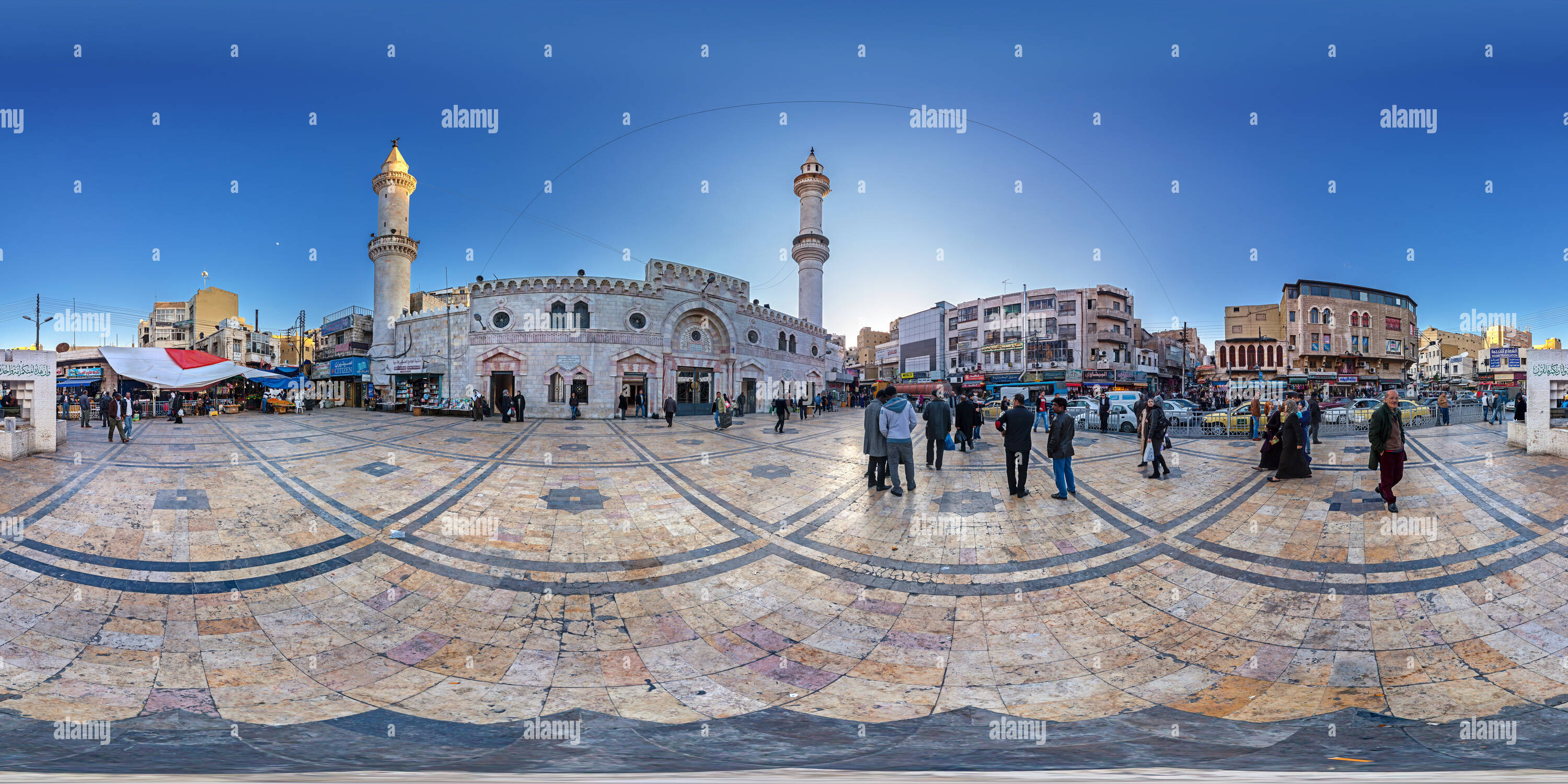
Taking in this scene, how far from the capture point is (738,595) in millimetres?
5184

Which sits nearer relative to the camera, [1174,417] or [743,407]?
[1174,417]

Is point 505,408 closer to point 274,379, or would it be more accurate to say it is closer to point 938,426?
point 274,379

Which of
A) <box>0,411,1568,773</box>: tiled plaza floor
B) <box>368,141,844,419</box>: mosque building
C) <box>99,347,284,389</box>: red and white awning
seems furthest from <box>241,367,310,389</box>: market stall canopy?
<box>0,411,1568,773</box>: tiled plaza floor

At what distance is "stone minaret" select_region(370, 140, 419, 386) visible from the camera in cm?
3003

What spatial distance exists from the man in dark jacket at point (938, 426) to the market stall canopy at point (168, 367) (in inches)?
1036

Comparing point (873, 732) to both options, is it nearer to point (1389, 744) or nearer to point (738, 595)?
point (738, 595)

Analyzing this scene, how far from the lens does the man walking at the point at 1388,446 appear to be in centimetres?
672

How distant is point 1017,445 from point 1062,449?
2.07 ft

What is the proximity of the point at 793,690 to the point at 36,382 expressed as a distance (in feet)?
50.4

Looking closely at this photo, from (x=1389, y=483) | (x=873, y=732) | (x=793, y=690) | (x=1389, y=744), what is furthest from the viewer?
(x=1389, y=483)

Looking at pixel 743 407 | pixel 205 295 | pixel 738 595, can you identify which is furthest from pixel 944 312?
pixel 205 295
